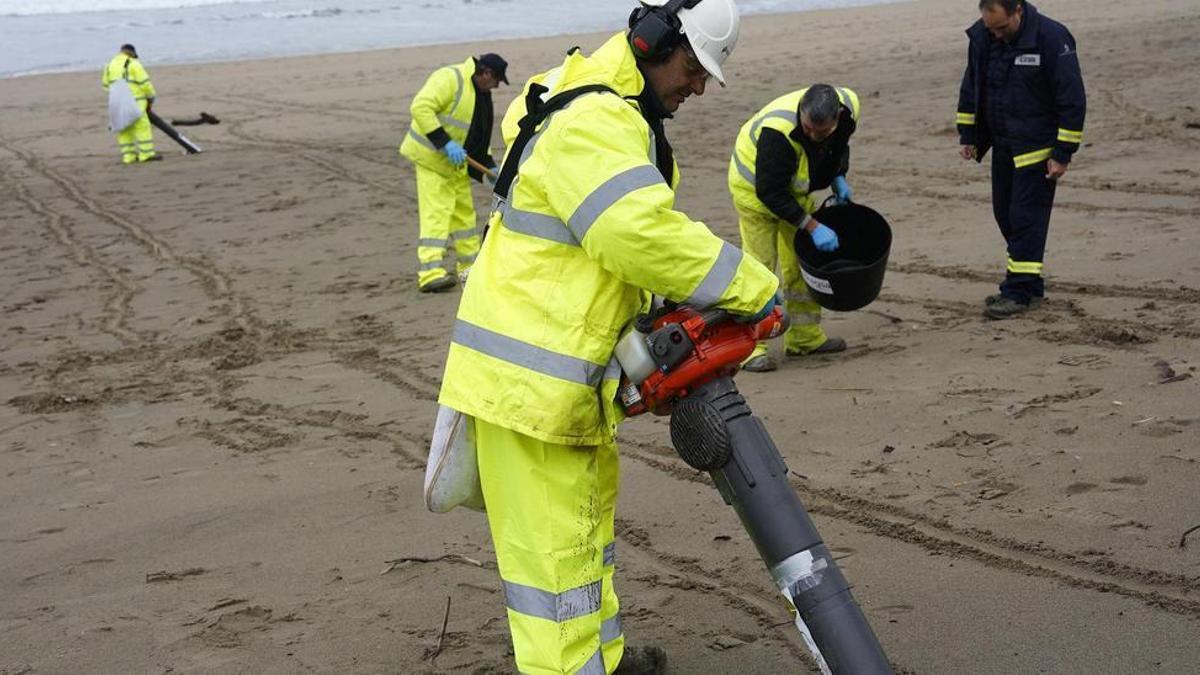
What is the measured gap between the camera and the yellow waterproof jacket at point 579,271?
322 centimetres

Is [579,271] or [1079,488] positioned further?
[1079,488]

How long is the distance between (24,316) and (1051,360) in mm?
6933

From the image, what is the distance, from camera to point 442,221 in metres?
9.86

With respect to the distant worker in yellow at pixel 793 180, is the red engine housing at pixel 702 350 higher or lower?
higher

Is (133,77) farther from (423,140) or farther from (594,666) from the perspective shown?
(594,666)

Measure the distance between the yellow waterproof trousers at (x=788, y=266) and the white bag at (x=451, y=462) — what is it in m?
3.87

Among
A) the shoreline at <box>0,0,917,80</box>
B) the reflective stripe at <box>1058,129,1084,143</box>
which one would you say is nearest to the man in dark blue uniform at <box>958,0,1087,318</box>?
the reflective stripe at <box>1058,129,1084,143</box>

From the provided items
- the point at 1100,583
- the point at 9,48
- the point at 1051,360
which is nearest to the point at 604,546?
the point at 1100,583

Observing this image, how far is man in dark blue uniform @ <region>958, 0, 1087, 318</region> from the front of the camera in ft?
24.4

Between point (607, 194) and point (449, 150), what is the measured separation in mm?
6533

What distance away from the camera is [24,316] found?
31.5 feet

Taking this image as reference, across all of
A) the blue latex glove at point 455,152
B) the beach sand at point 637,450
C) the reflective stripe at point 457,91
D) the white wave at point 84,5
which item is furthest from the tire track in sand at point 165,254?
the white wave at point 84,5

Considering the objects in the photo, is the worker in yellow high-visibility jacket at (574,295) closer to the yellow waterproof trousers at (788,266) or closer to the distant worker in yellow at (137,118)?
the yellow waterproof trousers at (788,266)

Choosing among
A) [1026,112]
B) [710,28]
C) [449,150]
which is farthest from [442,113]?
[710,28]
